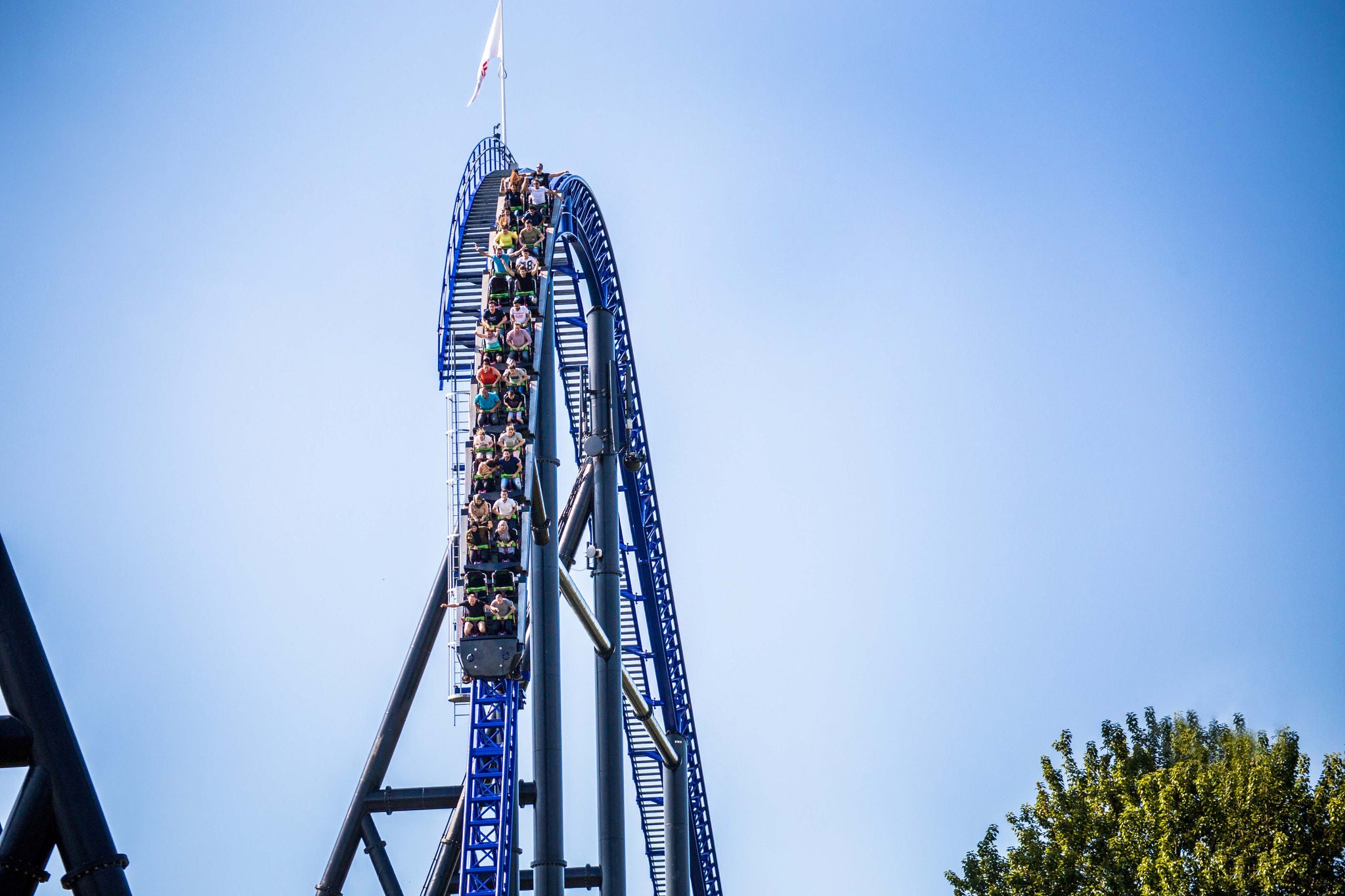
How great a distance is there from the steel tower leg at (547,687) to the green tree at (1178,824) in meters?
7.67

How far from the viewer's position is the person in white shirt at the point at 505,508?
12000mm

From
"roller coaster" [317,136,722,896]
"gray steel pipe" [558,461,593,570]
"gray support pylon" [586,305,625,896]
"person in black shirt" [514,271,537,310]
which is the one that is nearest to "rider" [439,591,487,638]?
"roller coaster" [317,136,722,896]

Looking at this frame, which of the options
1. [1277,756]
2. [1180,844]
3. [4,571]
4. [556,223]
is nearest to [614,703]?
[556,223]

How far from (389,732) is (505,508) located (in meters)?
4.80

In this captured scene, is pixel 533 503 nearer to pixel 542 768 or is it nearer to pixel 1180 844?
pixel 542 768

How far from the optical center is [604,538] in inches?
675

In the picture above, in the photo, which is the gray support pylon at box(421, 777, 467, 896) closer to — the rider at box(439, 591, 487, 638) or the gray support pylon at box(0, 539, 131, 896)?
the rider at box(439, 591, 487, 638)

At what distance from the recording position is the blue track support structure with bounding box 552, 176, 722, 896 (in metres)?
18.7

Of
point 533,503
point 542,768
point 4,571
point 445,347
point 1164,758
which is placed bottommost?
point 4,571

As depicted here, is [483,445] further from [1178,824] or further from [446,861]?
[1178,824]

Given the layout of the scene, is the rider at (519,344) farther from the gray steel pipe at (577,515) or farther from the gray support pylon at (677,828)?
the gray support pylon at (677,828)

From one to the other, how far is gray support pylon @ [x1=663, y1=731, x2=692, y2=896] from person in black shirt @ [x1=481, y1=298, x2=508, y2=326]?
7683 millimetres

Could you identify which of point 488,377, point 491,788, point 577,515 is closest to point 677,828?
point 577,515

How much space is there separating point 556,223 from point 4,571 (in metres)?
12.7
